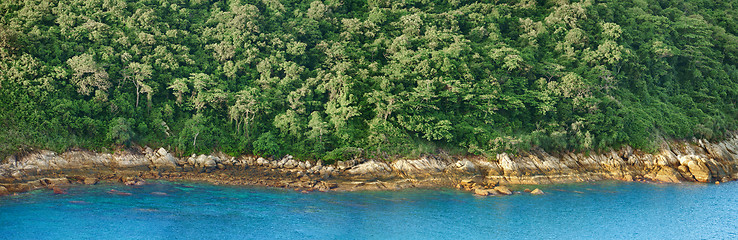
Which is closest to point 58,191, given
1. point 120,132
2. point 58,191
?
point 58,191

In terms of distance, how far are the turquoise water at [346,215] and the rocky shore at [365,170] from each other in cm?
163

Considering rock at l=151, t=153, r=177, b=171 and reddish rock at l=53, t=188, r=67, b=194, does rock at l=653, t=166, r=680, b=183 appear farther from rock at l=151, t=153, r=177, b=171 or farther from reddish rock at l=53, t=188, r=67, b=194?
reddish rock at l=53, t=188, r=67, b=194

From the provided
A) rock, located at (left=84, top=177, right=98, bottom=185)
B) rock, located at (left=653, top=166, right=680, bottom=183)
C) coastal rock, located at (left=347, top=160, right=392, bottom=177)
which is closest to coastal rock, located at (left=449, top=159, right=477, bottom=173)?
coastal rock, located at (left=347, top=160, right=392, bottom=177)

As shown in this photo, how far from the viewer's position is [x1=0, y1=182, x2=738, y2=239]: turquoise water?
89.4 ft

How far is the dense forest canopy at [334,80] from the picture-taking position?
38.5 meters

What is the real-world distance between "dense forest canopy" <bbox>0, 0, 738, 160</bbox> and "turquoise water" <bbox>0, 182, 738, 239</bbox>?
6582 mm

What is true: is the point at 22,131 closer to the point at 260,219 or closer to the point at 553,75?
the point at 260,219

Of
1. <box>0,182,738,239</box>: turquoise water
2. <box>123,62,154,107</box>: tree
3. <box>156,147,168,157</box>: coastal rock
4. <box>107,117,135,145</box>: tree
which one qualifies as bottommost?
<box>0,182,738,239</box>: turquoise water

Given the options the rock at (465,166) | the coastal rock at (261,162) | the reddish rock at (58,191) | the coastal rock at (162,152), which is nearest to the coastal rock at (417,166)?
the rock at (465,166)

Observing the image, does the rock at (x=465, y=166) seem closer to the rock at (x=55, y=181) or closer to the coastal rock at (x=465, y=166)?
the coastal rock at (x=465, y=166)

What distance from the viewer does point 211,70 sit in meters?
45.0

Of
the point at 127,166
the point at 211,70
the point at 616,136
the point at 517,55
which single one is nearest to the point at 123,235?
the point at 127,166

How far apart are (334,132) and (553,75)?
859 inches

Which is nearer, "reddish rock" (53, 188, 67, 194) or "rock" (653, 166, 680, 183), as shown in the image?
"reddish rock" (53, 188, 67, 194)
